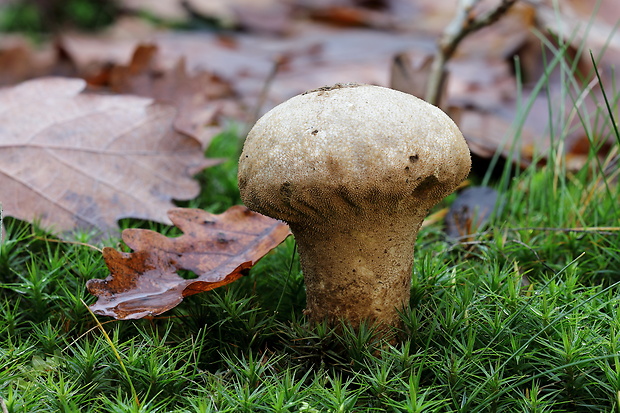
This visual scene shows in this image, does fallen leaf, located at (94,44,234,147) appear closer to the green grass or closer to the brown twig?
the brown twig

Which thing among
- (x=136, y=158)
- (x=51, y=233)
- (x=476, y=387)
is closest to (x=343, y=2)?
(x=136, y=158)

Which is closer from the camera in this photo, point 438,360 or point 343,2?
point 438,360

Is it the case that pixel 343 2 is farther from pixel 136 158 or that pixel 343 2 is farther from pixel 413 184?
pixel 413 184

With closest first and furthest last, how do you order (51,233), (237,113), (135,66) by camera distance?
(51,233) → (135,66) → (237,113)

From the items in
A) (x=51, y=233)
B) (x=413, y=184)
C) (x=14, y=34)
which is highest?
(x=413, y=184)

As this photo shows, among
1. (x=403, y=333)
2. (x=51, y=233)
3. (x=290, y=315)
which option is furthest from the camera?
(x=51, y=233)

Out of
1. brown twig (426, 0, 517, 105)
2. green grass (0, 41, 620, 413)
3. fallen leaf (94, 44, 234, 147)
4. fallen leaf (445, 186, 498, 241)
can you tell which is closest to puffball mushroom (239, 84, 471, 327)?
green grass (0, 41, 620, 413)

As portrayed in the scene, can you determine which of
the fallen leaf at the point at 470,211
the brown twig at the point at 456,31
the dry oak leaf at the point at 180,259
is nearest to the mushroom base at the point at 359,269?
the dry oak leaf at the point at 180,259

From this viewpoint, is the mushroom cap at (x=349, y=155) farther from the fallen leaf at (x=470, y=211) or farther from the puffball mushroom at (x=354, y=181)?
the fallen leaf at (x=470, y=211)
